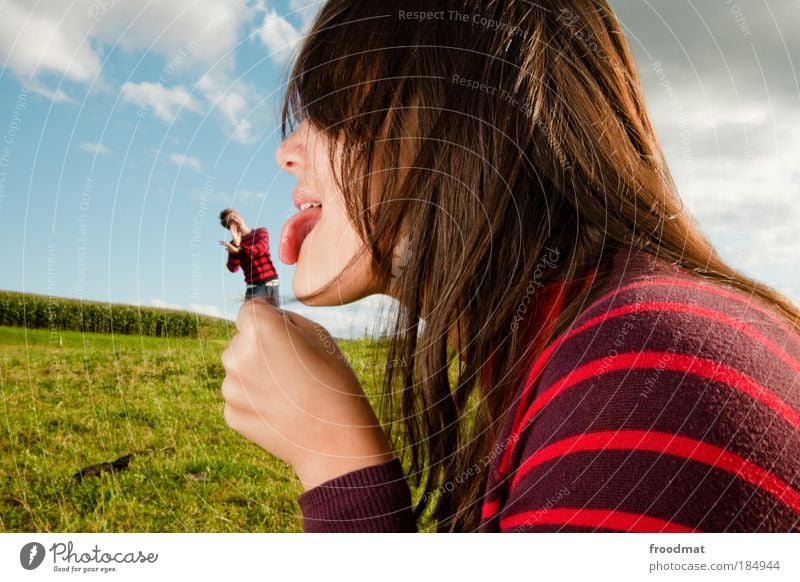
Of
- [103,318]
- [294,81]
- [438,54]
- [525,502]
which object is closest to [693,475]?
[525,502]

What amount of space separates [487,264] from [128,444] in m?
0.93

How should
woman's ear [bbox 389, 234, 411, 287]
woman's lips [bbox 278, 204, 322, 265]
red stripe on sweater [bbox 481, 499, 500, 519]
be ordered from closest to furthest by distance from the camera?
red stripe on sweater [bbox 481, 499, 500, 519], woman's ear [bbox 389, 234, 411, 287], woman's lips [bbox 278, 204, 322, 265]

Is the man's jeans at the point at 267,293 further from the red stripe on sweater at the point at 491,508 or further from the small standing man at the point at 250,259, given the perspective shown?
the red stripe on sweater at the point at 491,508

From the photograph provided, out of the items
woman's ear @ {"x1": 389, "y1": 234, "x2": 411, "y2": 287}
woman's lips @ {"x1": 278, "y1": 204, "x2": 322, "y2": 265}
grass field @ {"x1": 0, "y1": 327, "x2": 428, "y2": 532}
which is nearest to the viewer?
woman's ear @ {"x1": 389, "y1": 234, "x2": 411, "y2": 287}

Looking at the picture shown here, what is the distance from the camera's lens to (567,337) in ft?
1.33

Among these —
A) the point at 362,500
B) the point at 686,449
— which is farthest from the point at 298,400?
the point at 686,449

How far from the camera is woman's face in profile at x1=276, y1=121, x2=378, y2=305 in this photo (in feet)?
1.97

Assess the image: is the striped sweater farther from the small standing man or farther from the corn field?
the corn field

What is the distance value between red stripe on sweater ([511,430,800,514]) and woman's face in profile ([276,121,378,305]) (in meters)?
0.28
